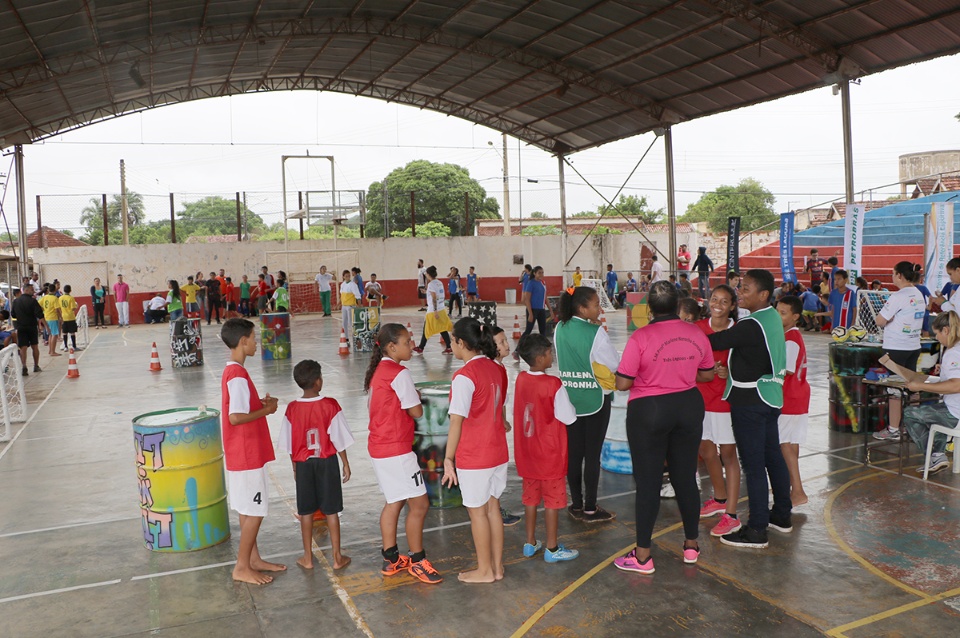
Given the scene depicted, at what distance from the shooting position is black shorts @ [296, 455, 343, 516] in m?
5.12

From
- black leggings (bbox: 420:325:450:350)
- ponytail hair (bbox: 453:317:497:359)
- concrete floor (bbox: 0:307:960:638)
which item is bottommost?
concrete floor (bbox: 0:307:960:638)

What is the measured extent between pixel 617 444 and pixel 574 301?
7.27 feet

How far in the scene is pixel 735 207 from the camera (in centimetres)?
5703

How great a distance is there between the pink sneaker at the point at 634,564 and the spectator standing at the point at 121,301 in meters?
27.0

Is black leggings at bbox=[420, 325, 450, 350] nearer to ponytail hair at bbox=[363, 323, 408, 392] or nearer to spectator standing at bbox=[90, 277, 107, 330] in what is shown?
ponytail hair at bbox=[363, 323, 408, 392]

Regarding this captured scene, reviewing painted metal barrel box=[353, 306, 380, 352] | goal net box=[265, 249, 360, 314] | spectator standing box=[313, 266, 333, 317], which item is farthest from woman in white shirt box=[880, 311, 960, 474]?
goal net box=[265, 249, 360, 314]

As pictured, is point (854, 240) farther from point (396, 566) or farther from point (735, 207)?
point (735, 207)

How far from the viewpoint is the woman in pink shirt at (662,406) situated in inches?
190

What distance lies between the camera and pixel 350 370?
14.2m

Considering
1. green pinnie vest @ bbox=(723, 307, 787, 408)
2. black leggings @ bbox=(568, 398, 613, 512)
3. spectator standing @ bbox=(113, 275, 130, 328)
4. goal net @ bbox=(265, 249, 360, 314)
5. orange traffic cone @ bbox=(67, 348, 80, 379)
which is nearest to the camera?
green pinnie vest @ bbox=(723, 307, 787, 408)

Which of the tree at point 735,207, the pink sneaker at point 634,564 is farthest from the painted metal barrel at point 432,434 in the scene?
the tree at point 735,207

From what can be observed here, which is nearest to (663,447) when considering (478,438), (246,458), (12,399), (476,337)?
(478,438)

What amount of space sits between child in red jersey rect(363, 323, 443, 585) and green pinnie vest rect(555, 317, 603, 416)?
1.24 metres

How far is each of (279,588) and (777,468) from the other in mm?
3548
